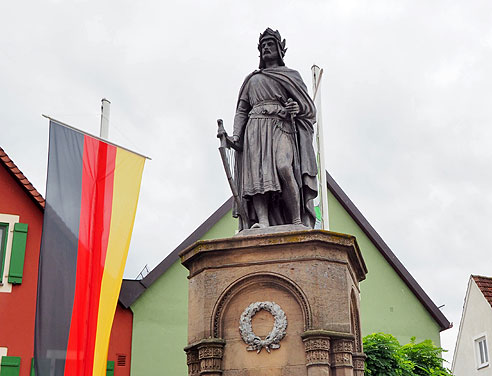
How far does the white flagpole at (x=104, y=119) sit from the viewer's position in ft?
49.1

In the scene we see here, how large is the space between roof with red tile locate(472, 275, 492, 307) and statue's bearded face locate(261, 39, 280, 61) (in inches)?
629

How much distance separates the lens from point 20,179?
16172 mm

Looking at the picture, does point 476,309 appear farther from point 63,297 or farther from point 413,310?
point 63,297

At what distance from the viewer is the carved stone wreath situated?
6723mm

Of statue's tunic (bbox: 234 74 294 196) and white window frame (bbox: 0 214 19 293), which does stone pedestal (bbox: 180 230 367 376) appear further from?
white window frame (bbox: 0 214 19 293)

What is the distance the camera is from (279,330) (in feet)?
22.1

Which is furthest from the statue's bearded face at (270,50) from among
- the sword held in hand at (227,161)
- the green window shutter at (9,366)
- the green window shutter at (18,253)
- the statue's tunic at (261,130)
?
the green window shutter at (9,366)

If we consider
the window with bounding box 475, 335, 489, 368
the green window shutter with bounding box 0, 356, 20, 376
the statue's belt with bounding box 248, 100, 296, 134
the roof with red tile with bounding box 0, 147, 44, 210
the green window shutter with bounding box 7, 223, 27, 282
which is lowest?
the green window shutter with bounding box 0, 356, 20, 376

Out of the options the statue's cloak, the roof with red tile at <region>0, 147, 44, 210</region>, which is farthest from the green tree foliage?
the statue's cloak

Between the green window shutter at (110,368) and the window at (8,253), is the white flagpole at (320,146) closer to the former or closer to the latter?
the green window shutter at (110,368)

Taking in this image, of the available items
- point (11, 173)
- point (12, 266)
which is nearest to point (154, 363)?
point (12, 266)

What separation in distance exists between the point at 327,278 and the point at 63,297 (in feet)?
15.7

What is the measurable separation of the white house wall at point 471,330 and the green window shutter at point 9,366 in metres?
13.7

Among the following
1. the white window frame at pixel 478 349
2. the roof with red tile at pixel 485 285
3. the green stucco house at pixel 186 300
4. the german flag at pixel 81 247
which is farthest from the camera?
the white window frame at pixel 478 349
